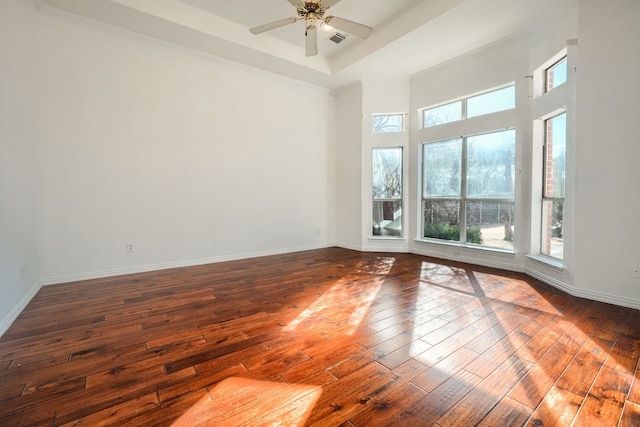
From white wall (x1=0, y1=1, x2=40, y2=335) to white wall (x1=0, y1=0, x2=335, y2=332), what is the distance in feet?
0.06

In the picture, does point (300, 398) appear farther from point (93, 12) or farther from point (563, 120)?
point (93, 12)

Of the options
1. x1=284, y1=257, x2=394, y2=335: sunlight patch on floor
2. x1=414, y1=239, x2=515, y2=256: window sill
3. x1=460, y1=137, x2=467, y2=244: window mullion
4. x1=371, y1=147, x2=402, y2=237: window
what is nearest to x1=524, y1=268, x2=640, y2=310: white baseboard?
x1=414, y1=239, x2=515, y2=256: window sill

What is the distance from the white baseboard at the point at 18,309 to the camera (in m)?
2.40

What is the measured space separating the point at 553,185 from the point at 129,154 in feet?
19.0

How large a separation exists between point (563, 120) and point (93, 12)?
235 inches

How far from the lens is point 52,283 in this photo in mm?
3650

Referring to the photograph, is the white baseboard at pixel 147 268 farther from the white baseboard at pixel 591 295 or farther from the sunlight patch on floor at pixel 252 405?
the white baseboard at pixel 591 295

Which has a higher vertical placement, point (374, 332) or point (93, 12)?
point (93, 12)

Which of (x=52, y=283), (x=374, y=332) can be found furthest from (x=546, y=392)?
(x=52, y=283)

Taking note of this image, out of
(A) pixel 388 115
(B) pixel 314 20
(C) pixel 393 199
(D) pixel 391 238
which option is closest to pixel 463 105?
(A) pixel 388 115

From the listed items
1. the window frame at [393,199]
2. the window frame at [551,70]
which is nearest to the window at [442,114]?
the window frame at [393,199]

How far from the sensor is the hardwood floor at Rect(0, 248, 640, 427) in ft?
4.90

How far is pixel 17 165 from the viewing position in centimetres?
292

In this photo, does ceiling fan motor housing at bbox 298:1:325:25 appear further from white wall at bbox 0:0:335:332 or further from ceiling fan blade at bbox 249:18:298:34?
white wall at bbox 0:0:335:332
